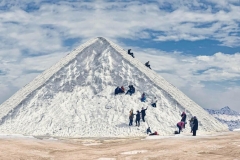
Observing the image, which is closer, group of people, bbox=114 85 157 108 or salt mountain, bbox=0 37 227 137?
salt mountain, bbox=0 37 227 137

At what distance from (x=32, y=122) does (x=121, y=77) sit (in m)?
19.3

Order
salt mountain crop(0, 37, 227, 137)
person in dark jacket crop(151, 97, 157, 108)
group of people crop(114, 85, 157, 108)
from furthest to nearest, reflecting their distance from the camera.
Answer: group of people crop(114, 85, 157, 108), person in dark jacket crop(151, 97, 157, 108), salt mountain crop(0, 37, 227, 137)

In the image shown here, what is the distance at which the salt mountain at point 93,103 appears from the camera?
195 ft

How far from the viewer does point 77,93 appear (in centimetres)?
6838

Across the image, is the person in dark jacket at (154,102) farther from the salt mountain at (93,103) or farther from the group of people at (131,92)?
the salt mountain at (93,103)

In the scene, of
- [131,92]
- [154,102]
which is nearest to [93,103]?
[131,92]

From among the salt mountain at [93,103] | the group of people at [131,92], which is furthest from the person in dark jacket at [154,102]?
the salt mountain at [93,103]

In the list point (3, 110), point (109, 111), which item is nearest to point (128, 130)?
point (109, 111)

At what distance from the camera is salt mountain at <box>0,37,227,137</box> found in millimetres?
59312

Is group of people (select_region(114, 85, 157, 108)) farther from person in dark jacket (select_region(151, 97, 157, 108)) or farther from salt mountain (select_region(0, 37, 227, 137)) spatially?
salt mountain (select_region(0, 37, 227, 137))

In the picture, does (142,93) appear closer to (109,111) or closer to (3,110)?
(109,111)

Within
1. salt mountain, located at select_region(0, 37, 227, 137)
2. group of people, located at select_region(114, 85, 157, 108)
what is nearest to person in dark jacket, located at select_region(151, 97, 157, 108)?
group of people, located at select_region(114, 85, 157, 108)

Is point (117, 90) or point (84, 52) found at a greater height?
point (84, 52)

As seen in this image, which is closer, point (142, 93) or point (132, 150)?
point (132, 150)
